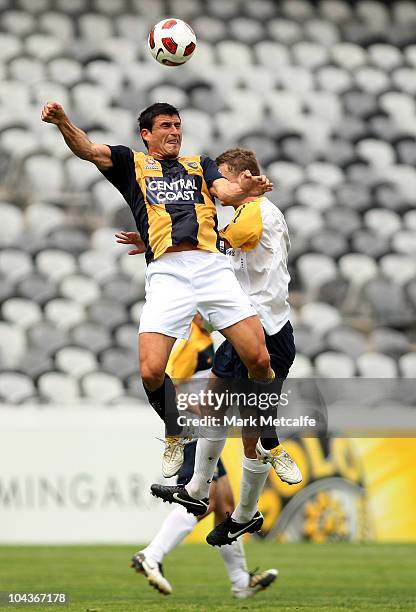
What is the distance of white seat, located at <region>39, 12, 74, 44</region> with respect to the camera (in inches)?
922

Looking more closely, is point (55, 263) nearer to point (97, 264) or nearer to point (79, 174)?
point (97, 264)

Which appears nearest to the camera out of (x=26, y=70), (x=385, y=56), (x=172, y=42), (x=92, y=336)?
(x=172, y=42)

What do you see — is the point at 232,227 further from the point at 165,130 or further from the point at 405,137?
the point at 405,137

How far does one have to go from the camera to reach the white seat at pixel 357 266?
1908 cm

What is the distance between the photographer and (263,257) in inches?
320

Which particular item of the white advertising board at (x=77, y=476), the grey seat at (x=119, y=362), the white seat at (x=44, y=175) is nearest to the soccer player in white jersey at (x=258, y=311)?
the white advertising board at (x=77, y=476)

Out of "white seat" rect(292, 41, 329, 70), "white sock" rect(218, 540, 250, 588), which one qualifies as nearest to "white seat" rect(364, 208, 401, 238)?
"white seat" rect(292, 41, 329, 70)

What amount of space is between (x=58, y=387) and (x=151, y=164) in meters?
8.69

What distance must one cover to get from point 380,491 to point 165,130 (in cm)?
725

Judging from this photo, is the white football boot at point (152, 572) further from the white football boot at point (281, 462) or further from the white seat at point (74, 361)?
the white seat at point (74, 361)

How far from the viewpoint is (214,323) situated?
7.77 meters

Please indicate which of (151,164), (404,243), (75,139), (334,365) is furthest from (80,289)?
(75,139)

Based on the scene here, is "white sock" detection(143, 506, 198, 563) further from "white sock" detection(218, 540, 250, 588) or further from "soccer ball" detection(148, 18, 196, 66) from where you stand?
"soccer ball" detection(148, 18, 196, 66)

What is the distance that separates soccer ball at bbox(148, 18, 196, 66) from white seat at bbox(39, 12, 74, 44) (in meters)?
15.7
